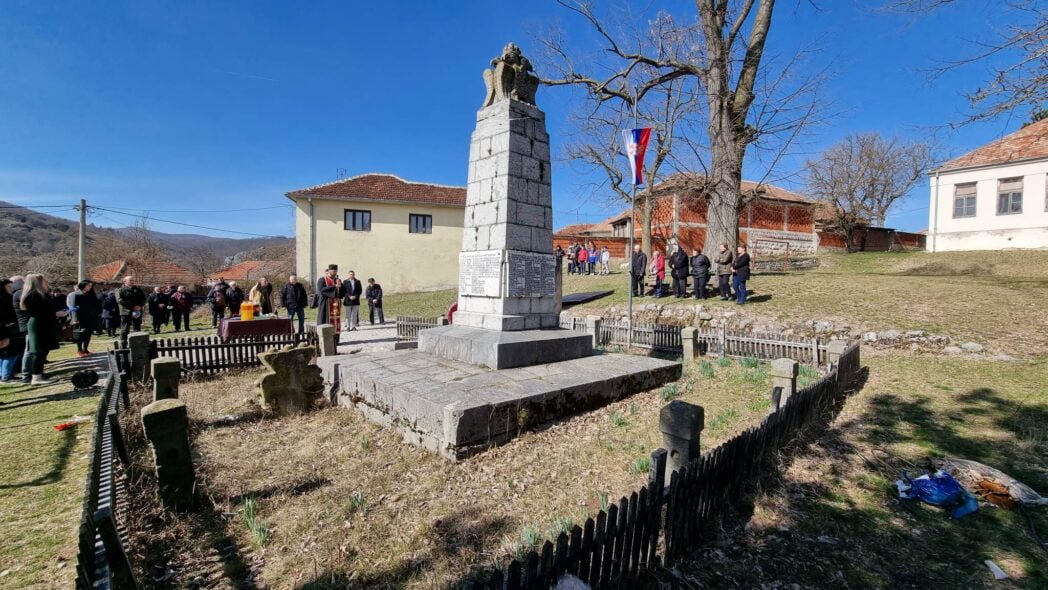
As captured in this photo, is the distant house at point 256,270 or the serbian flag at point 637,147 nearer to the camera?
the serbian flag at point 637,147

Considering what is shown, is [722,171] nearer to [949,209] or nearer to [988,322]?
[988,322]

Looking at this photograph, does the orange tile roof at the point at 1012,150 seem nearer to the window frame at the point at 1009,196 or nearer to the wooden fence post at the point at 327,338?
the window frame at the point at 1009,196

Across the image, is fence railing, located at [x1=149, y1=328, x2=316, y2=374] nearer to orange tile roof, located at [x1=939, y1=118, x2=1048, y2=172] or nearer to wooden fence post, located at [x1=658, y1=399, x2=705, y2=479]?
wooden fence post, located at [x1=658, y1=399, x2=705, y2=479]

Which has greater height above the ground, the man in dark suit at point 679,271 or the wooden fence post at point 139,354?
the man in dark suit at point 679,271

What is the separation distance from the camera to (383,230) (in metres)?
27.1

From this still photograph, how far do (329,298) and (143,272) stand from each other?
98.5 feet

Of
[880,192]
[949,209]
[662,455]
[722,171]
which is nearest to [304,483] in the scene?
[662,455]

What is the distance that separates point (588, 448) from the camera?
4.49 meters

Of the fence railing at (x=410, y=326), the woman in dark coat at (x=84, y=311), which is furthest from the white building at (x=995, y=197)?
the woman in dark coat at (x=84, y=311)

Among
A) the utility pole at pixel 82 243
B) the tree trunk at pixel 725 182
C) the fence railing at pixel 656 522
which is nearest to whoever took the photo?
the fence railing at pixel 656 522

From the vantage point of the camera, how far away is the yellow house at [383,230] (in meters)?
25.4

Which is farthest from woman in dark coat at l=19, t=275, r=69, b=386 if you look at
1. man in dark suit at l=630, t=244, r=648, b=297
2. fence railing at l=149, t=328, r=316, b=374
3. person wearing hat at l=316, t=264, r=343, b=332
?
man in dark suit at l=630, t=244, r=648, b=297

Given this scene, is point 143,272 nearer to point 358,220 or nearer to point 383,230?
point 358,220

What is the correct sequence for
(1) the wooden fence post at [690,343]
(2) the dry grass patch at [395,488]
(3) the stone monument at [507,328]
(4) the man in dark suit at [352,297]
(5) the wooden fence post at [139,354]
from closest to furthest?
(2) the dry grass patch at [395,488] → (3) the stone monument at [507,328] → (5) the wooden fence post at [139,354] → (1) the wooden fence post at [690,343] → (4) the man in dark suit at [352,297]
